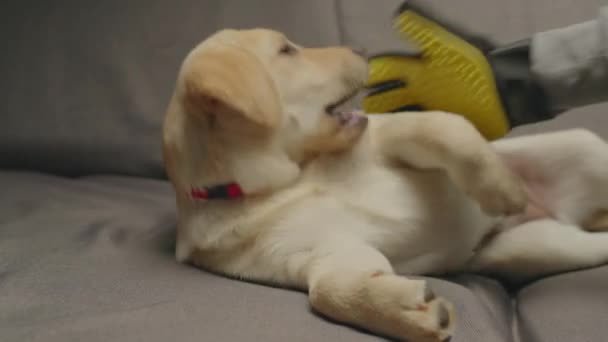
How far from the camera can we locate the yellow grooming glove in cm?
104

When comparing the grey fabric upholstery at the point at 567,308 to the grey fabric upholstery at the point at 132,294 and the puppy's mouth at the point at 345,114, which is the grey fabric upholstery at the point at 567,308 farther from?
the puppy's mouth at the point at 345,114

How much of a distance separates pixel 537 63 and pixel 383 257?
35 cm

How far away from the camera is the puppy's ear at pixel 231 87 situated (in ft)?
3.18

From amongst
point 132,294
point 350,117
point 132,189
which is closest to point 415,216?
point 350,117

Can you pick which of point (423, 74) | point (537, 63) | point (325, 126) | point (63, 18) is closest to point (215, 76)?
point (325, 126)

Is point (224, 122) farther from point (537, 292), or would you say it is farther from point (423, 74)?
point (537, 292)

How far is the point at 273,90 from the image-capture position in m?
1.06

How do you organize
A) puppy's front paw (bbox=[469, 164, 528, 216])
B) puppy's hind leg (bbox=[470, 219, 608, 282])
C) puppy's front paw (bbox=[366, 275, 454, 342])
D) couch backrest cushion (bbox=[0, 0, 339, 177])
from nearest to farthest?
puppy's front paw (bbox=[366, 275, 454, 342]) → puppy's front paw (bbox=[469, 164, 528, 216]) → puppy's hind leg (bbox=[470, 219, 608, 282]) → couch backrest cushion (bbox=[0, 0, 339, 177])

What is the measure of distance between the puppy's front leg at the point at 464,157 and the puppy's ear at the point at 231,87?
8.2 inches

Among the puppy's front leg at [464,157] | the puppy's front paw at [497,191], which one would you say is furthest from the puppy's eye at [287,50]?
the puppy's front paw at [497,191]

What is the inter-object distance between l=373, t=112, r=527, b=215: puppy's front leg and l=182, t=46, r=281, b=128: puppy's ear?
8.2 inches

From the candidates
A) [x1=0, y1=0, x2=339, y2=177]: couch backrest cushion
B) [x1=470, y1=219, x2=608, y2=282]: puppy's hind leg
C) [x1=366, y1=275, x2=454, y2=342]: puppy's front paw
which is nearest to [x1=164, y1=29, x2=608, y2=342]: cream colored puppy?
[x1=470, y1=219, x2=608, y2=282]: puppy's hind leg

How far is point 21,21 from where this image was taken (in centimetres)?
205

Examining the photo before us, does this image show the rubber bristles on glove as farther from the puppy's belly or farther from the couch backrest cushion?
the couch backrest cushion
